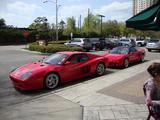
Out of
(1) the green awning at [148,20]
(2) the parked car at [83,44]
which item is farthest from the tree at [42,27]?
(1) the green awning at [148,20]

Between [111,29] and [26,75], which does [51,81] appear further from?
[111,29]

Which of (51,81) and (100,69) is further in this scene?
(100,69)

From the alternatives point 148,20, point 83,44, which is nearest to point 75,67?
point 148,20

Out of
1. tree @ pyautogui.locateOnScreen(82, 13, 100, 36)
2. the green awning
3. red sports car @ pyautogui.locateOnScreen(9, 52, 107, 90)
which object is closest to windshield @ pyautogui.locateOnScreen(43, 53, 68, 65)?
red sports car @ pyautogui.locateOnScreen(9, 52, 107, 90)

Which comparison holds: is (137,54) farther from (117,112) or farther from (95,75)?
(117,112)

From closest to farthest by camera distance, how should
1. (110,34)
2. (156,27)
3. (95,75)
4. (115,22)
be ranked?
(156,27) < (95,75) < (110,34) < (115,22)

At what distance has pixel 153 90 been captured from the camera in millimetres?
3871

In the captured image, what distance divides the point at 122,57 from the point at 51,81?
6633mm

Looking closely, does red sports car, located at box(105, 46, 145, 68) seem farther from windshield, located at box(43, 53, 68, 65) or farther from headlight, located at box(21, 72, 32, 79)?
headlight, located at box(21, 72, 32, 79)

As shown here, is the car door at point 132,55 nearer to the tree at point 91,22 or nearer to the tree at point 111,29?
the tree at point 91,22

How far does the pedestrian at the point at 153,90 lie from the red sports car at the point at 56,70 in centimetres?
625

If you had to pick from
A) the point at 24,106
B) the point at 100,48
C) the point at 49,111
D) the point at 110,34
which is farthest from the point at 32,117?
the point at 110,34

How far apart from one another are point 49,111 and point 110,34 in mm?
75857

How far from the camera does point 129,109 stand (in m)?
6.93
